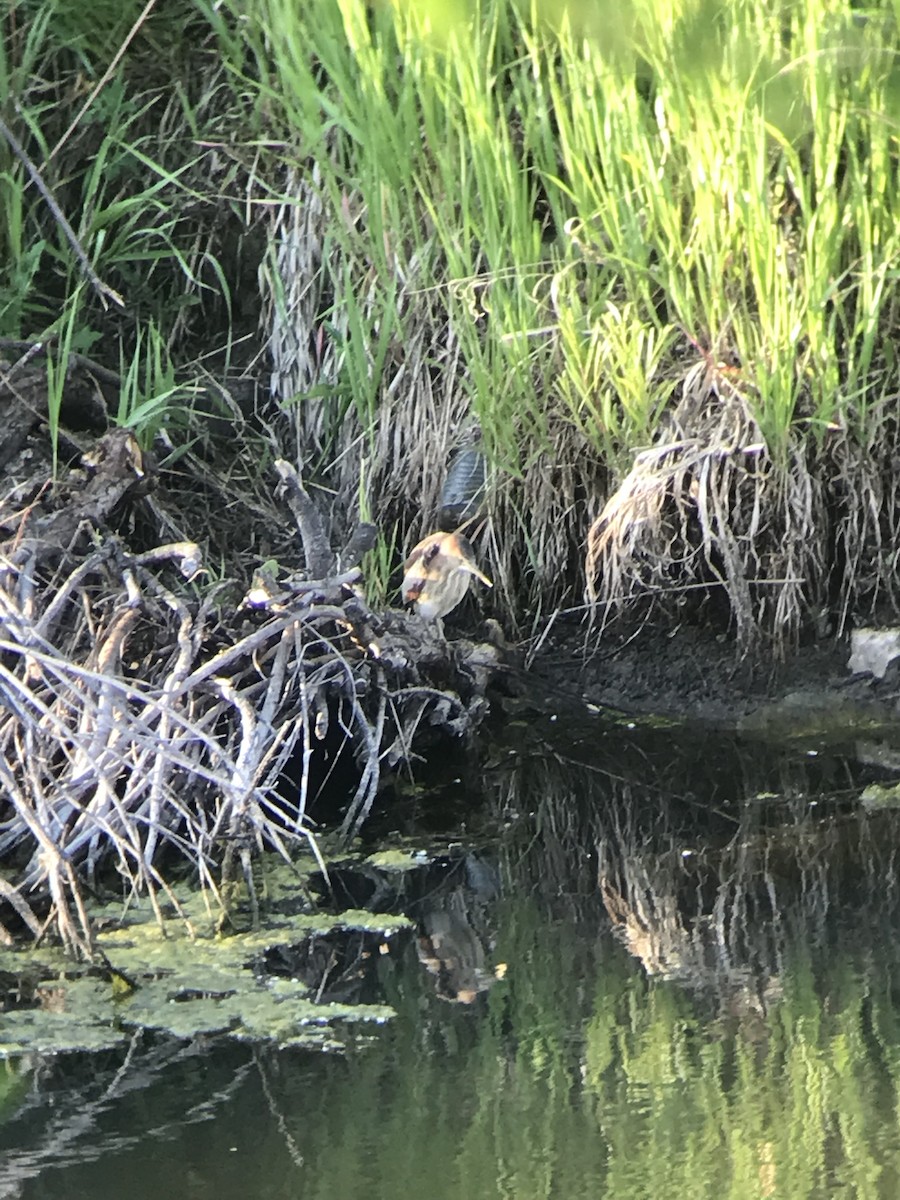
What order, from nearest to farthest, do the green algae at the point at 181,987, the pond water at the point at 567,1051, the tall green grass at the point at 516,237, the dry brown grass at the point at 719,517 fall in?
the pond water at the point at 567,1051
the green algae at the point at 181,987
the tall green grass at the point at 516,237
the dry brown grass at the point at 719,517

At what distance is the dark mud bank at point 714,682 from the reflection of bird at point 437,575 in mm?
311

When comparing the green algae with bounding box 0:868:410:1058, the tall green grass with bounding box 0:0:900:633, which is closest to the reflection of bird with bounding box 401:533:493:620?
the tall green grass with bounding box 0:0:900:633

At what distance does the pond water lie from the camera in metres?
1.49

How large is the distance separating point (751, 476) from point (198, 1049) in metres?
1.43

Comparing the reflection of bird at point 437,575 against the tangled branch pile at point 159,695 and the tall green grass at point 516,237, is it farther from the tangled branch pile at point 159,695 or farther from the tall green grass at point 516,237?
the tall green grass at point 516,237

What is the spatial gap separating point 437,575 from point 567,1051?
110cm

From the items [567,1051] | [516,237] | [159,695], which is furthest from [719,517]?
[567,1051]

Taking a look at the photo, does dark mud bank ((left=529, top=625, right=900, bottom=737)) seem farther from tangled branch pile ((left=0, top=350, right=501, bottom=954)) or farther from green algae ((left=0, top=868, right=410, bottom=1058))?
green algae ((left=0, top=868, right=410, bottom=1058))

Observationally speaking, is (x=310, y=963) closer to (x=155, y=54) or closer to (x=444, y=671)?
(x=444, y=671)

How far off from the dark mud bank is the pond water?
325 millimetres

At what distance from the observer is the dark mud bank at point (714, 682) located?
273 cm

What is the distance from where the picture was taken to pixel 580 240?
2674mm

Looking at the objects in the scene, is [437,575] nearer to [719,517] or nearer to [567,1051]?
[719,517]

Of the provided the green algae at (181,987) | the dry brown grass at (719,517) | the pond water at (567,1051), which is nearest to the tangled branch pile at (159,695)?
the green algae at (181,987)
